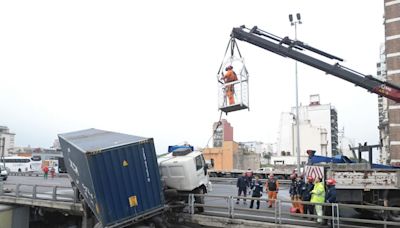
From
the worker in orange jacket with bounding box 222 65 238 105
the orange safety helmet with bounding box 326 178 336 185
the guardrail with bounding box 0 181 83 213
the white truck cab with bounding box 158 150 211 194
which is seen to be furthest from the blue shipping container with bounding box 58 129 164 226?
the orange safety helmet with bounding box 326 178 336 185

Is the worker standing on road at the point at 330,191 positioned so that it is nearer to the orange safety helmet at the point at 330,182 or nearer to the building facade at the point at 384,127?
the orange safety helmet at the point at 330,182

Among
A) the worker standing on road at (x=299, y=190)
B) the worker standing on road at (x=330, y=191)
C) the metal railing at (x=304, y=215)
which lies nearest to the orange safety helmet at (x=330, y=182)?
the worker standing on road at (x=330, y=191)

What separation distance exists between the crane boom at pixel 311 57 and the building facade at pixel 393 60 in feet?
72.4

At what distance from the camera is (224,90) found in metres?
14.0

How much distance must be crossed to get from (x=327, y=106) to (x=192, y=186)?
96.6 metres

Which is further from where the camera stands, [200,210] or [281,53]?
[281,53]

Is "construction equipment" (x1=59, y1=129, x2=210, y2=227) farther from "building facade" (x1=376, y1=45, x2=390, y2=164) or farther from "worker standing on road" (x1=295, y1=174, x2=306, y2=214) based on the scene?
"building facade" (x1=376, y1=45, x2=390, y2=164)

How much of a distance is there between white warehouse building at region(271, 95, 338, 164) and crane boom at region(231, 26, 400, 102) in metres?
54.1

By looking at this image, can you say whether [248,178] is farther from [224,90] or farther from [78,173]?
[78,173]

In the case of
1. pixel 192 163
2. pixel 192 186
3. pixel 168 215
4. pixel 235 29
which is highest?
pixel 235 29

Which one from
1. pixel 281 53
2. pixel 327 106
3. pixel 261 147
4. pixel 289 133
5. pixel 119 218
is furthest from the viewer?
pixel 261 147

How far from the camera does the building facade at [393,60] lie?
34.5m

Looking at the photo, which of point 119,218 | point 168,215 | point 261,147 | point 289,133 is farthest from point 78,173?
point 261,147

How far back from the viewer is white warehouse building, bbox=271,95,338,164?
8450 cm
